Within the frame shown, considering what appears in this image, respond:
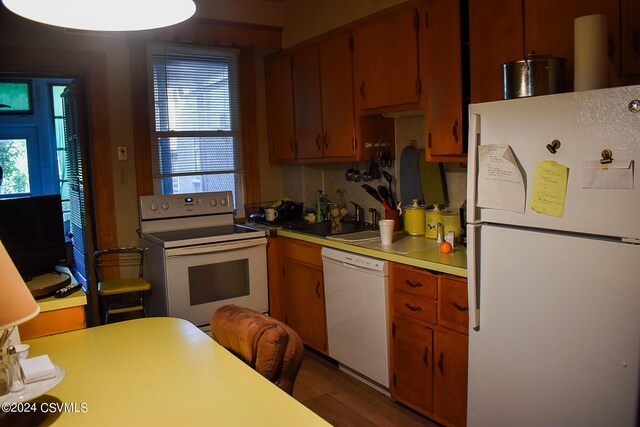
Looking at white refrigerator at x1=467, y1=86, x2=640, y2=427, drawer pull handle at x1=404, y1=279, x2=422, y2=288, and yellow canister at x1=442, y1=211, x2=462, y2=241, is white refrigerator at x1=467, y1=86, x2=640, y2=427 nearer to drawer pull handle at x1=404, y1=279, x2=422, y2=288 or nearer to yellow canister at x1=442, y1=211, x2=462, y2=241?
drawer pull handle at x1=404, y1=279, x2=422, y2=288

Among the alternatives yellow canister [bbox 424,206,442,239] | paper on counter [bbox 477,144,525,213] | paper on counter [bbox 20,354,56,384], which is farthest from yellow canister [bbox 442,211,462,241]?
paper on counter [bbox 20,354,56,384]

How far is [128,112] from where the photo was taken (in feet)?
12.9

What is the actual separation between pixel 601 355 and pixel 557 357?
0.17 metres

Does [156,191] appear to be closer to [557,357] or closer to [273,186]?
[273,186]

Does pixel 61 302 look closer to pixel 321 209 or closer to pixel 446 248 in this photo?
pixel 446 248

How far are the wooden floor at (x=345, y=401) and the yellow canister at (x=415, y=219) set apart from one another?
37.5 inches

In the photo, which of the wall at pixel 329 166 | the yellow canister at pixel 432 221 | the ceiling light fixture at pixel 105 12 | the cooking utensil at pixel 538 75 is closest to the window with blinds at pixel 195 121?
the wall at pixel 329 166

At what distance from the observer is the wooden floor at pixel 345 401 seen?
9.20 feet

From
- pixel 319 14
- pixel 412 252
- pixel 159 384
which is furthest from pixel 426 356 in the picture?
pixel 319 14

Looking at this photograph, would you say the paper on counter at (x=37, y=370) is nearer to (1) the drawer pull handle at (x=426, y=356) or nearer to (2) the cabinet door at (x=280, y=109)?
(1) the drawer pull handle at (x=426, y=356)

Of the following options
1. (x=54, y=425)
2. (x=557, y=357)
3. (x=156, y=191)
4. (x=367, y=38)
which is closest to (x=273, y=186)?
(x=156, y=191)

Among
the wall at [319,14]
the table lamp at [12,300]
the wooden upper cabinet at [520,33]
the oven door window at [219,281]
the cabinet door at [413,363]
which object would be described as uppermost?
the wall at [319,14]

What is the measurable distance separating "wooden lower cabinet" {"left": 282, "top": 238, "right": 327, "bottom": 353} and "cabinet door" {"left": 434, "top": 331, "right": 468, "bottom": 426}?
1.02 metres

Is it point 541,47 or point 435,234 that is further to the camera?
point 435,234
